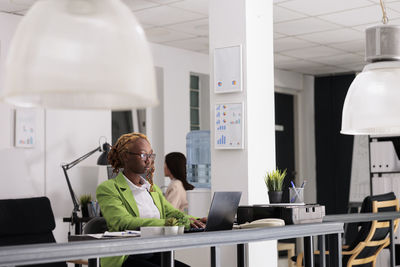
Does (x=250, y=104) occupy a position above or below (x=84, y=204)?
above

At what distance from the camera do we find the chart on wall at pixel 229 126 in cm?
479

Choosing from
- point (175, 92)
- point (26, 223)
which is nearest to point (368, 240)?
point (26, 223)

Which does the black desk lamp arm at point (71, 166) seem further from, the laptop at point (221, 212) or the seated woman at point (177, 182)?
the laptop at point (221, 212)

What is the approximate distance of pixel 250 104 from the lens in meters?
4.79

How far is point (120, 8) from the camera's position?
1.56 m

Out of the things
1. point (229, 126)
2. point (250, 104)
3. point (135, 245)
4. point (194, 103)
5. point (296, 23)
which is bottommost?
point (135, 245)

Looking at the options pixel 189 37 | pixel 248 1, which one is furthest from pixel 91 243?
pixel 189 37

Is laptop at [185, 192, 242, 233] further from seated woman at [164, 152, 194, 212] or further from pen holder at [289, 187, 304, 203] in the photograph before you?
seated woman at [164, 152, 194, 212]

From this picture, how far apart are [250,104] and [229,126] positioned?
0.73 feet

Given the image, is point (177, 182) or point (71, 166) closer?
point (177, 182)

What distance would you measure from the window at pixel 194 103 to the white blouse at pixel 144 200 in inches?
177

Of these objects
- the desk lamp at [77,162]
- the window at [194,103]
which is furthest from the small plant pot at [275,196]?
the window at [194,103]

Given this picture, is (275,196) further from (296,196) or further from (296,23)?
(296,23)

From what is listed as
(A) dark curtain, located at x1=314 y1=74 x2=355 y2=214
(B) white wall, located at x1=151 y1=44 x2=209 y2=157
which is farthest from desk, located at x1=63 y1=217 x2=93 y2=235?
(A) dark curtain, located at x1=314 y1=74 x2=355 y2=214
